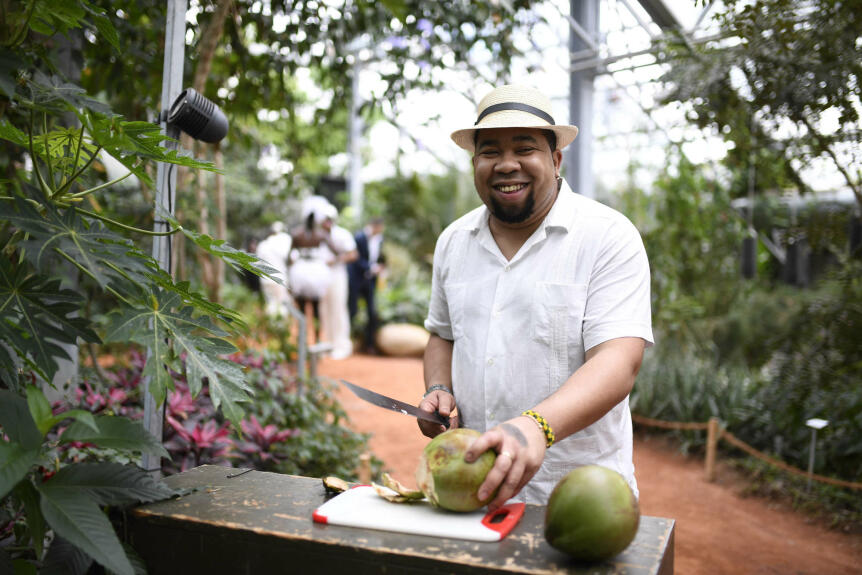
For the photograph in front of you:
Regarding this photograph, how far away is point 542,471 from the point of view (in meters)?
1.95

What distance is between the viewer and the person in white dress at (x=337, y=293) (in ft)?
30.4

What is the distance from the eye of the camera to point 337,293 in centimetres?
955

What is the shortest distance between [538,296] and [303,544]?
3.13 ft

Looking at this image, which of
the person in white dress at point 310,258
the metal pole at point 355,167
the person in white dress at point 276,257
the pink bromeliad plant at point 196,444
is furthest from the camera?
the metal pole at point 355,167

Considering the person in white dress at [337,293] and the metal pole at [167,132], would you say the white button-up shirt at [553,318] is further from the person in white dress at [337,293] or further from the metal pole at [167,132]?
the person in white dress at [337,293]

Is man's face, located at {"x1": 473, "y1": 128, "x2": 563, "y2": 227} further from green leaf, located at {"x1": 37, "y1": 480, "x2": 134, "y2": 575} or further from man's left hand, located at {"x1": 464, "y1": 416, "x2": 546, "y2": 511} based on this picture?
green leaf, located at {"x1": 37, "y1": 480, "x2": 134, "y2": 575}

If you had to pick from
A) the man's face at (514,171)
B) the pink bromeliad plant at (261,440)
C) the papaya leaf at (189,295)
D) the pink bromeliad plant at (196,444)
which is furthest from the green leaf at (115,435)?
the pink bromeliad plant at (261,440)

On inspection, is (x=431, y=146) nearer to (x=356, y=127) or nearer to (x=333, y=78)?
(x=356, y=127)

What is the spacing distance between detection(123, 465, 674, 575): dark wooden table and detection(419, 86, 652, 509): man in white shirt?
1.58 feet

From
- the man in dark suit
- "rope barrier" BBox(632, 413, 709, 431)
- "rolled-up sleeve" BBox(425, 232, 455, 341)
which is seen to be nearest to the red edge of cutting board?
"rolled-up sleeve" BBox(425, 232, 455, 341)

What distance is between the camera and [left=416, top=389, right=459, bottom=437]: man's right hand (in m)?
2.03

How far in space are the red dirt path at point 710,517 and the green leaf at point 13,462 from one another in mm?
3667

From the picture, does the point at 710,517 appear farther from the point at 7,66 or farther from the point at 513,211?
the point at 7,66

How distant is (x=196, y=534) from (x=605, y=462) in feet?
3.58
